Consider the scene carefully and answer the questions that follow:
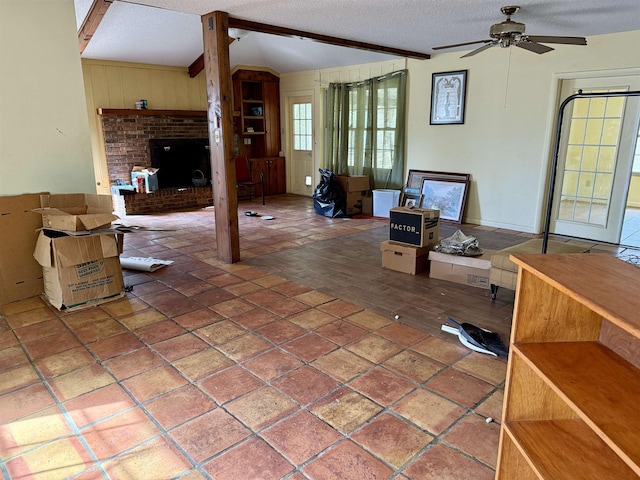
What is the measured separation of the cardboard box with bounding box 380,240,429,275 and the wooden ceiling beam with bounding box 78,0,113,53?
4113 mm

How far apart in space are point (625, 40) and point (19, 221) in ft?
19.8

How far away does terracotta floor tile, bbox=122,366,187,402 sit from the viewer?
2264 mm

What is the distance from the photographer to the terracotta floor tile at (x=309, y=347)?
8.59ft

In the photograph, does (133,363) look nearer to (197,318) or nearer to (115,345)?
(115,345)

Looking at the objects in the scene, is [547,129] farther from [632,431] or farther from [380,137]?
[632,431]

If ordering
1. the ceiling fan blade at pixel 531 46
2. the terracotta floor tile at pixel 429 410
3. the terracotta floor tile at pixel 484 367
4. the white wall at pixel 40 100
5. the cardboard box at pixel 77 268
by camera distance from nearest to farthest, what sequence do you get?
the terracotta floor tile at pixel 429 410 < the terracotta floor tile at pixel 484 367 < the cardboard box at pixel 77 268 < the white wall at pixel 40 100 < the ceiling fan blade at pixel 531 46

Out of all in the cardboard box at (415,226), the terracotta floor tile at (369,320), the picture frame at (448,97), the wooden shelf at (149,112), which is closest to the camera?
the terracotta floor tile at (369,320)

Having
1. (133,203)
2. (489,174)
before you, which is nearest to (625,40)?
(489,174)

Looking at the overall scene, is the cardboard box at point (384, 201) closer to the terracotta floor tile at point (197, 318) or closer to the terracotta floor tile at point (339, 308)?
the terracotta floor tile at point (339, 308)

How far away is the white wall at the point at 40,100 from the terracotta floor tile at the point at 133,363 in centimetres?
184

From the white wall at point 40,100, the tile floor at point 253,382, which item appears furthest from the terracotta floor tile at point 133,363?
the white wall at point 40,100

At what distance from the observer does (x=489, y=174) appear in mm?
5980

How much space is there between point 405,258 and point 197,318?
194 cm

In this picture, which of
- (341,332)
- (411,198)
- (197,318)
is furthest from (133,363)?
(411,198)
